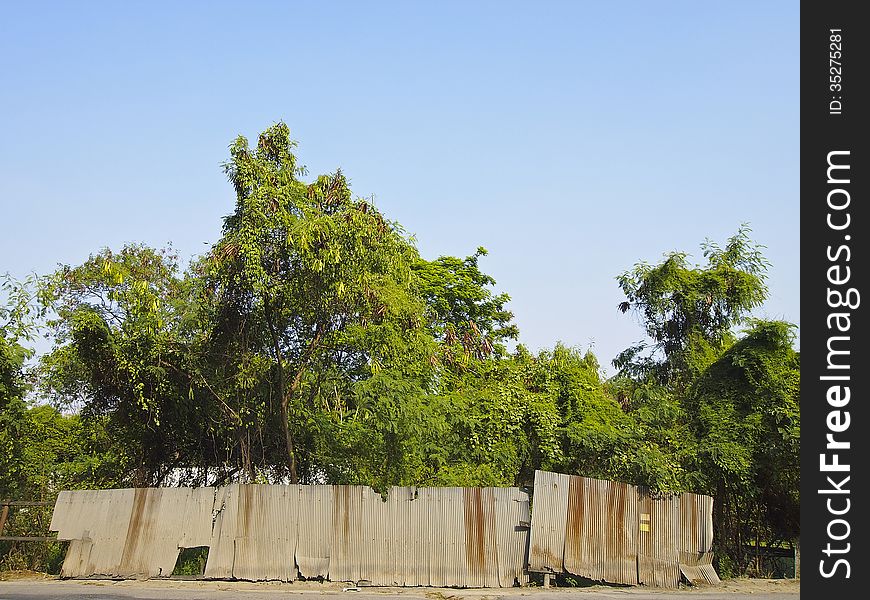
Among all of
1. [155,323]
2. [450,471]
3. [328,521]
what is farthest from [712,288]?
[155,323]

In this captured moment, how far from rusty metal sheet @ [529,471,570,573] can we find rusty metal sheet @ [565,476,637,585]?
104 mm

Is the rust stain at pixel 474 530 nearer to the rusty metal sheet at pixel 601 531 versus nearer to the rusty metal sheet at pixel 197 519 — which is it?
the rusty metal sheet at pixel 601 531

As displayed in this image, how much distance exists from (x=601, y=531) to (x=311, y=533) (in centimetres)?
481

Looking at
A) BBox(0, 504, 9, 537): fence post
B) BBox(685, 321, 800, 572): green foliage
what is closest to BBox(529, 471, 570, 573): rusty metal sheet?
BBox(685, 321, 800, 572): green foliage

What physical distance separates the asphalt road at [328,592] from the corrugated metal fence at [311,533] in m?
0.34

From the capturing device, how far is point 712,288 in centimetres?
1719

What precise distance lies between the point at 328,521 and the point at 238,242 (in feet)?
16.0

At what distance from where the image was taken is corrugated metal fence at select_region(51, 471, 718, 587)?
1273cm

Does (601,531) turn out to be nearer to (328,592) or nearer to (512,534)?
(512,534)

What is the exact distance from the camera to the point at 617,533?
506 inches

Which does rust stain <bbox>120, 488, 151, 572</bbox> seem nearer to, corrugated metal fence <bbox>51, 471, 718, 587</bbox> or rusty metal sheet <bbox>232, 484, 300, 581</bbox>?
corrugated metal fence <bbox>51, 471, 718, 587</bbox>

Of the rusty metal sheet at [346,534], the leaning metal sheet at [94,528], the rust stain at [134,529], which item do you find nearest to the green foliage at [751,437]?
the rusty metal sheet at [346,534]

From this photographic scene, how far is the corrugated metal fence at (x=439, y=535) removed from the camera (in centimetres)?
1273

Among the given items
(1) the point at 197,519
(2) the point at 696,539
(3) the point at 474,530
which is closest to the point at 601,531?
(2) the point at 696,539
